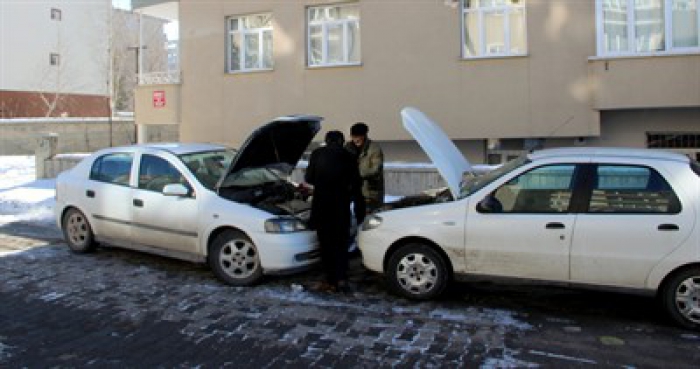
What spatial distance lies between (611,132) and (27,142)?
23.9 metres

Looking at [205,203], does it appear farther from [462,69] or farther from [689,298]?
[462,69]

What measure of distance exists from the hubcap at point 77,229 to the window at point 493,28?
8.56 m

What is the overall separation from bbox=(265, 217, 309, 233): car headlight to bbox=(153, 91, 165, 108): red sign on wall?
11.4m

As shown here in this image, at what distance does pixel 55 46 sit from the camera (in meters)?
39.3

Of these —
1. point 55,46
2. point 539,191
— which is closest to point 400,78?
point 539,191

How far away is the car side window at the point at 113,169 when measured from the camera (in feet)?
25.7

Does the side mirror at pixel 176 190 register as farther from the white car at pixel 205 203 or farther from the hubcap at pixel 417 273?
the hubcap at pixel 417 273

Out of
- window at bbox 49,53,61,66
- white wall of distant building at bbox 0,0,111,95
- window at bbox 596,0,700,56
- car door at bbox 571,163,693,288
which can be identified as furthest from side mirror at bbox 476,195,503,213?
window at bbox 49,53,61,66

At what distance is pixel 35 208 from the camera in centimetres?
1271

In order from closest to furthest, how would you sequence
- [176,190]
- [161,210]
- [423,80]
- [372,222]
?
1. [372,222]
2. [176,190]
3. [161,210]
4. [423,80]

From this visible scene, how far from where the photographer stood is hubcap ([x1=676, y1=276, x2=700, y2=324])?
5172 mm

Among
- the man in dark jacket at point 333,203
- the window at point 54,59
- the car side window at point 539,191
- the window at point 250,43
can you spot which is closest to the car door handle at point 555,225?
the car side window at point 539,191

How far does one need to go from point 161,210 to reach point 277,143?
1.54 metres

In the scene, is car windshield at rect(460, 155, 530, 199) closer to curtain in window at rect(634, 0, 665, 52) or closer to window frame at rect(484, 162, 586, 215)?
window frame at rect(484, 162, 586, 215)
